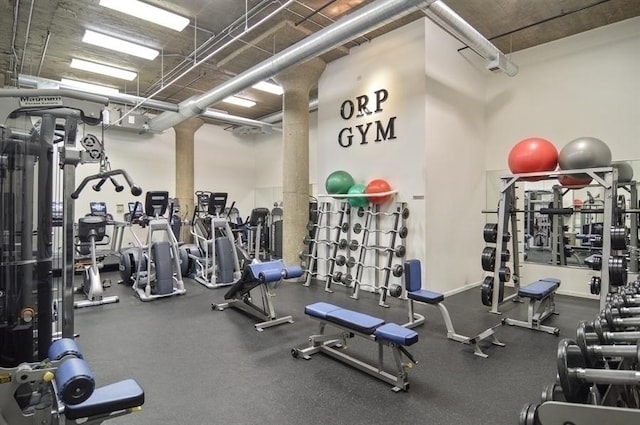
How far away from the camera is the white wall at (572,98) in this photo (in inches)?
208

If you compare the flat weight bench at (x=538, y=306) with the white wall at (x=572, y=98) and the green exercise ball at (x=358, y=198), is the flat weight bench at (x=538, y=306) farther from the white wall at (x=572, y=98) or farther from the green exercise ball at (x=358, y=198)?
the green exercise ball at (x=358, y=198)

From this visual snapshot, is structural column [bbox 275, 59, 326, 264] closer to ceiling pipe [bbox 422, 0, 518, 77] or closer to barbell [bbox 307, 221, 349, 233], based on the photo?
barbell [bbox 307, 221, 349, 233]

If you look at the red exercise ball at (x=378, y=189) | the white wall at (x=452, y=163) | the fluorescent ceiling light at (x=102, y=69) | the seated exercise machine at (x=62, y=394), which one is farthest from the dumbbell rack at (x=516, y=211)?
the fluorescent ceiling light at (x=102, y=69)

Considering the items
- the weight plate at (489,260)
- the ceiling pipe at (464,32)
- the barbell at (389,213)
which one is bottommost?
the weight plate at (489,260)

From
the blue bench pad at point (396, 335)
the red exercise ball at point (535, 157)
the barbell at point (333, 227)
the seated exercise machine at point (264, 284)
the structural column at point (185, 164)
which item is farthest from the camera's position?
the structural column at point (185, 164)

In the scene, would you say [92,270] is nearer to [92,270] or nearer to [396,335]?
[92,270]

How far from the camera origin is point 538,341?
3861 millimetres

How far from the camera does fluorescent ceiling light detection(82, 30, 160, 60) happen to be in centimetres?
584

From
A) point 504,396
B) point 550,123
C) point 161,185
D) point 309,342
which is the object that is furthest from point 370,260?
point 161,185

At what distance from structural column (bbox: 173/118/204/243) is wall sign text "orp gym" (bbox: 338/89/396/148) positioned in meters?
5.36

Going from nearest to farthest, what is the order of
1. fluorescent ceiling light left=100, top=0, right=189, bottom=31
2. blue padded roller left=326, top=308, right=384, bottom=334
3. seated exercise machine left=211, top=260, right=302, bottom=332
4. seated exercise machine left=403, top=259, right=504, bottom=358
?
blue padded roller left=326, top=308, right=384, bottom=334 → seated exercise machine left=403, top=259, right=504, bottom=358 → seated exercise machine left=211, top=260, right=302, bottom=332 → fluorescent ceiling light left=100, top=0, right=189, bottom=31

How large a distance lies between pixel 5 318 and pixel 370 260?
4861mm

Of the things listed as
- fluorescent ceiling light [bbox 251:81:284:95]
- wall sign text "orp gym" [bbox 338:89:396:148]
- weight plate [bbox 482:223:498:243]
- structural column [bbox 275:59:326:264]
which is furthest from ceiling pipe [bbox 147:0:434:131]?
weight plate [bbox 482:223:498:243]

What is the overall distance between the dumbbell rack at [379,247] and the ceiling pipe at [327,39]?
2.67m
